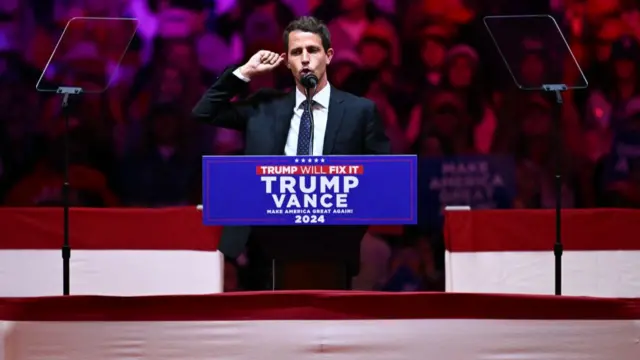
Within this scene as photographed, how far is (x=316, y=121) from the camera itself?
321 centimetres

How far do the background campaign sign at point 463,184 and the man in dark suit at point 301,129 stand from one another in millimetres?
1521

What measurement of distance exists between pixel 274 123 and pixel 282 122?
30 mm

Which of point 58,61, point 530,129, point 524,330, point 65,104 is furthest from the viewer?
point 530,129

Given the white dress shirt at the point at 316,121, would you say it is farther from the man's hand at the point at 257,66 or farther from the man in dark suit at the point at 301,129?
the man's hand at the point at 257,66

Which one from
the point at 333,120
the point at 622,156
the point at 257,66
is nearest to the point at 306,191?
the point at 333,120

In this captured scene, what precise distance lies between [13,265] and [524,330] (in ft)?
9.64

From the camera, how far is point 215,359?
7.33ft

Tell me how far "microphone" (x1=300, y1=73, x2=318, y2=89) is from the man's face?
24 centimetres

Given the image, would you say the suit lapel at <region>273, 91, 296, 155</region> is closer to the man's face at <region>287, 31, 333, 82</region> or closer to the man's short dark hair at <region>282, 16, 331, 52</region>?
the man's face at <region>287, 31, 333, 82</region>

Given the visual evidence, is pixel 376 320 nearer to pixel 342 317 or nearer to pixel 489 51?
pixel 342 317

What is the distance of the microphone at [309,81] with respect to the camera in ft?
9.55

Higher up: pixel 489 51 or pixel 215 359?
pixel 489 51

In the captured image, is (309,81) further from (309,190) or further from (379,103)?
(379,103)

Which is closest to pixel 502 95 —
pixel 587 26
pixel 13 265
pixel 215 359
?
pixel 587 26
